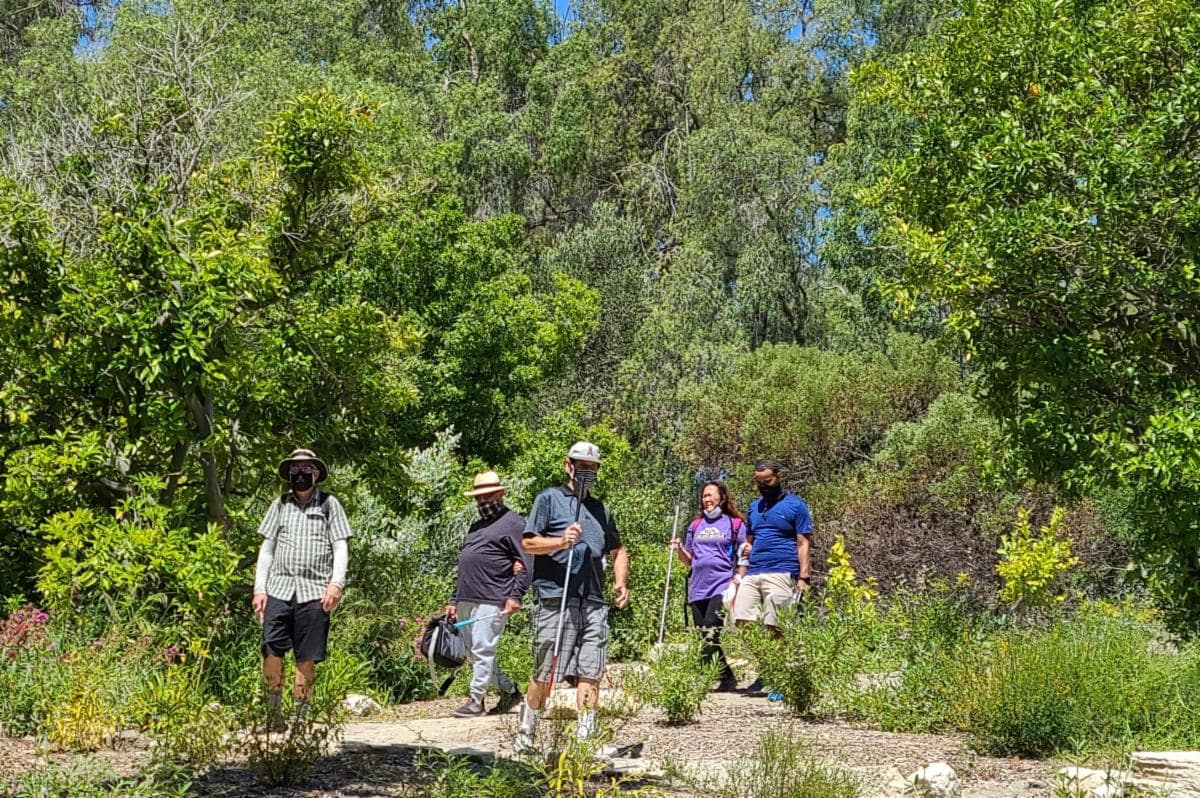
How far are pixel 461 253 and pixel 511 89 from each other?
13.1m

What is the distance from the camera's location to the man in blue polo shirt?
928 cm

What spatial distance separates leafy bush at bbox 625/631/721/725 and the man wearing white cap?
1089mm

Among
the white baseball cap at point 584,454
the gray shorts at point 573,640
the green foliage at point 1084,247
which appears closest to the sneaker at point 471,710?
the gray shorts at point 573,640

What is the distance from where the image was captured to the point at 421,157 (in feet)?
72.5

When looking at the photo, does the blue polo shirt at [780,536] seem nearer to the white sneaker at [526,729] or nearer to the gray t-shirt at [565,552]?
the gray t-shirt at [565,552]

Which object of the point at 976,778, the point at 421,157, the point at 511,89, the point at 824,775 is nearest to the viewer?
the point at 824,775

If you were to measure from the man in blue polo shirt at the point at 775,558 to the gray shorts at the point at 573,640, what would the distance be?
2.91m

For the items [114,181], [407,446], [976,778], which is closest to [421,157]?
[407,446]

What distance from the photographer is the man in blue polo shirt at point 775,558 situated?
9.28 metres

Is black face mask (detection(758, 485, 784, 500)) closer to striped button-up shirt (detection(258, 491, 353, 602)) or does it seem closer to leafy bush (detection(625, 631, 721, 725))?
leafy bush (detection(625, 631, 721, 725))

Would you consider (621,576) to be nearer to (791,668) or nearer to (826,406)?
(791,668)

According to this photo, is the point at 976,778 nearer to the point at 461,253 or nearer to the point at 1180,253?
the point at 1180,253

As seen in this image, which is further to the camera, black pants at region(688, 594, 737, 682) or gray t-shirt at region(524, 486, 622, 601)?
black pants at region(688, 594, 737, 682)

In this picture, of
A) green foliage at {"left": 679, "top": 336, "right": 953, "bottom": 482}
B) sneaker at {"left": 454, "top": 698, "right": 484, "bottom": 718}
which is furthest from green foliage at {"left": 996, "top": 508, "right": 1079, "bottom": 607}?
green foliage at {"left": 679, "top": 336, "right": 953, "bottom": 482}
